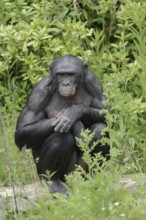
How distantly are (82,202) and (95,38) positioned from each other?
4451 mm

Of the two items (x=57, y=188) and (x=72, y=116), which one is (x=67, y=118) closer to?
(x=72, y=116)

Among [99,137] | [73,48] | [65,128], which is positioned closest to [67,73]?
[65,128]

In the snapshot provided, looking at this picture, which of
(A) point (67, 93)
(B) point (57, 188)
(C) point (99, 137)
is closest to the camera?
(A) point (67, 93)

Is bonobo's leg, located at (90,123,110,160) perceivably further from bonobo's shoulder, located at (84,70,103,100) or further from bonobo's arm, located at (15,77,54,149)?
bonobo's arm, located at (15,77,54,149)

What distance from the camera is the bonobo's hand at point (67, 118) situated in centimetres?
773

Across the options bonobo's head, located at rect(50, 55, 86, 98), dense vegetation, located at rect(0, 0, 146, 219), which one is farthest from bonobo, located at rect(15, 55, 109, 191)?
dense vegetation, located at rect(0, 0, 146, 219)

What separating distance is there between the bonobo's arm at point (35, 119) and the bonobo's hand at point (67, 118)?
0.35 feet

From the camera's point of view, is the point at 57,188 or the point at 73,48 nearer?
the point at 57,188

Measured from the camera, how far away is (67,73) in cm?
787

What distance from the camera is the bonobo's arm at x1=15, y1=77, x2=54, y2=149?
7.88m

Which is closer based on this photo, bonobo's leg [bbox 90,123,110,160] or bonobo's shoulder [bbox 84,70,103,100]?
bonobo's leg [bbox 90,123,110,160]

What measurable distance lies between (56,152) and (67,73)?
2.00 feet

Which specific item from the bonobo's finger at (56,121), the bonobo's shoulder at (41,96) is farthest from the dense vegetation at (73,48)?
the bonobo's finger at (56,121)

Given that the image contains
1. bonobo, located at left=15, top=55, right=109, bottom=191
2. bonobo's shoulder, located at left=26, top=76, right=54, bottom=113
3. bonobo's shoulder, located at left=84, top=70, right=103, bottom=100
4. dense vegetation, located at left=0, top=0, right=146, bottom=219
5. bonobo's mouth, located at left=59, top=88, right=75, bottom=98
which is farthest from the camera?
dense vegetation, located at left=0, top=0, right=146, bottom=219
